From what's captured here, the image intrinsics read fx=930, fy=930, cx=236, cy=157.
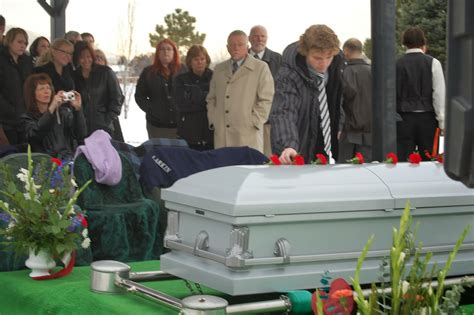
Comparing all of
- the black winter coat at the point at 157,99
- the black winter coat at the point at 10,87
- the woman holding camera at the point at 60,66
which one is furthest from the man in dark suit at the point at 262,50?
the black winter coat at the point at 10,87

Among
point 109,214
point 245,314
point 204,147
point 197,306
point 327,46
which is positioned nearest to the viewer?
point 197,306

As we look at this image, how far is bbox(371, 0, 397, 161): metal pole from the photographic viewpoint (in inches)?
205

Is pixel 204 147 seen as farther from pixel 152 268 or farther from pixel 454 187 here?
pixel 454 187

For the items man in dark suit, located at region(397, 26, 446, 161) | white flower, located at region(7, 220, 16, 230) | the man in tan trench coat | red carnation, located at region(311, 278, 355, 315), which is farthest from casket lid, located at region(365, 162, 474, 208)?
the man in tan trench coat

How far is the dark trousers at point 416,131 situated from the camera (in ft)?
26.1

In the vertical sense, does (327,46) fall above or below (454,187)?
above

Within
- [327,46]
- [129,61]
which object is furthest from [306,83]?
[129,61]

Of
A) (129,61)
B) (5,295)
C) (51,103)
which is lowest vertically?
(5,295)

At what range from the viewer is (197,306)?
2.94 metres

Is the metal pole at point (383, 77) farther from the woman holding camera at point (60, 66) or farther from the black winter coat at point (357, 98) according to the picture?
the woman holding camera at point (60, 66)

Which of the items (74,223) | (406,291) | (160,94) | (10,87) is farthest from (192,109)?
(406,291)

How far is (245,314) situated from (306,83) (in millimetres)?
1921

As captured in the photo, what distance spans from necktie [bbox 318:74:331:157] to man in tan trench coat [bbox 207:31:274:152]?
9.99 feet

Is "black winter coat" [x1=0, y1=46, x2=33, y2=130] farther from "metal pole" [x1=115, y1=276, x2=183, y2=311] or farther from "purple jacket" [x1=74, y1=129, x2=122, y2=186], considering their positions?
"metal pole" [x1=115, y1=276, x2=183, y2=311]
